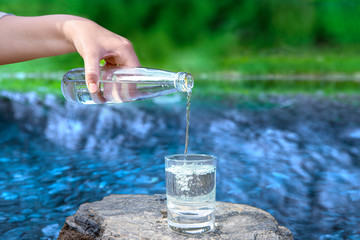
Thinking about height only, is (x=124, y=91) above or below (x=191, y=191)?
above

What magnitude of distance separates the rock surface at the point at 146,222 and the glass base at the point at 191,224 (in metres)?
0.01

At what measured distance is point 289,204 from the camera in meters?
1.97

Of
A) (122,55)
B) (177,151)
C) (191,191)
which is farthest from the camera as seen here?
(177,151)

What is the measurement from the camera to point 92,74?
0.99 metres

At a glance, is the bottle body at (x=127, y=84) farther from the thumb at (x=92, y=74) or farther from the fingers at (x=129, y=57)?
the thumb at (x=92, y=74)

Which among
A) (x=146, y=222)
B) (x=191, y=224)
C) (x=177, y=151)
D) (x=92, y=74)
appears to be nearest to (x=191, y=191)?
(x=191, y=224)

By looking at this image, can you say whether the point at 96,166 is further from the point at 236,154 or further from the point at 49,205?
the point at 236,154

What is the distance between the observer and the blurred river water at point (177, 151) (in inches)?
74.2

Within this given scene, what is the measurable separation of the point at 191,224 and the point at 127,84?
42 centimetres

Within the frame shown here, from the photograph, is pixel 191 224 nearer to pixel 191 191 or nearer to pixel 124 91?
pixel 191 191

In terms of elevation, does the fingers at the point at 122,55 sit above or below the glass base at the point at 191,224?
above

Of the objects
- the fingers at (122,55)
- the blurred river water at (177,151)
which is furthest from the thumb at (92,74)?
the blurred river water at (177,151)

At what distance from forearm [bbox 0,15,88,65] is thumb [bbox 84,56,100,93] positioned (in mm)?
192

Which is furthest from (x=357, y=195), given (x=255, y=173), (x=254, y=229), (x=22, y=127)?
(x=22, y=127)
